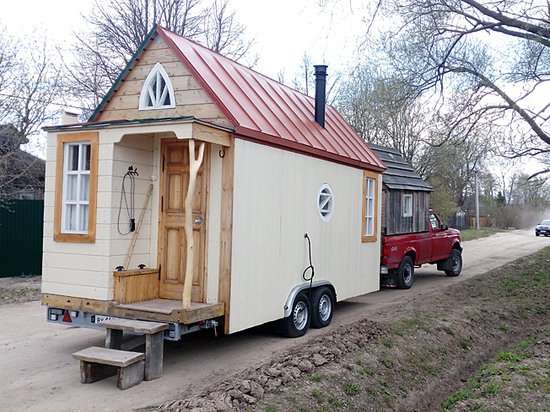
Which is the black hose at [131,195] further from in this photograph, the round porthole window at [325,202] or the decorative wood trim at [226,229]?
the round porthole window at [325,202]

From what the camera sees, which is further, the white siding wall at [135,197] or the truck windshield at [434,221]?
the truck windshield at [434,221]

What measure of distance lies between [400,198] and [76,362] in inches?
346

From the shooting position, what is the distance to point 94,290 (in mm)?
6547

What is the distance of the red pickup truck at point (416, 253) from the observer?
11969 millimetres

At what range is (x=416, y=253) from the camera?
1319 cm

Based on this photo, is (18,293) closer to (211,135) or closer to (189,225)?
(189,225)

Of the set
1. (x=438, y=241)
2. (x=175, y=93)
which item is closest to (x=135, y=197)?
(x=175, y=93)

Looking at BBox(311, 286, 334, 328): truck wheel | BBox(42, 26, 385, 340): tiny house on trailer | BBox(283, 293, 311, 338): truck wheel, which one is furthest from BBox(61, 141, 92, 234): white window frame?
BBox(311, 286, 334, 328): truck wheel

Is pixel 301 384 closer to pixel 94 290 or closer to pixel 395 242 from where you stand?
pixel 94 290

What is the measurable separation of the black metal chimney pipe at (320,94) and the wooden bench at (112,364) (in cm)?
571

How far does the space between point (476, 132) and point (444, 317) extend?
6.34 meters

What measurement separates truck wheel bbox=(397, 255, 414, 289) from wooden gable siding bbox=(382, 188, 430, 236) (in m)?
0.74

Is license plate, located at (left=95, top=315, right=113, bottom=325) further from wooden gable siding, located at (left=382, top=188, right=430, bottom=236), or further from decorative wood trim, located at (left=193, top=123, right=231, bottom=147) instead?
wooden gable siding, located at (left=382, top=188, right=430, bottom=236)

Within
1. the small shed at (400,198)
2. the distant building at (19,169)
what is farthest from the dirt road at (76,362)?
the distant building at (19,169)
